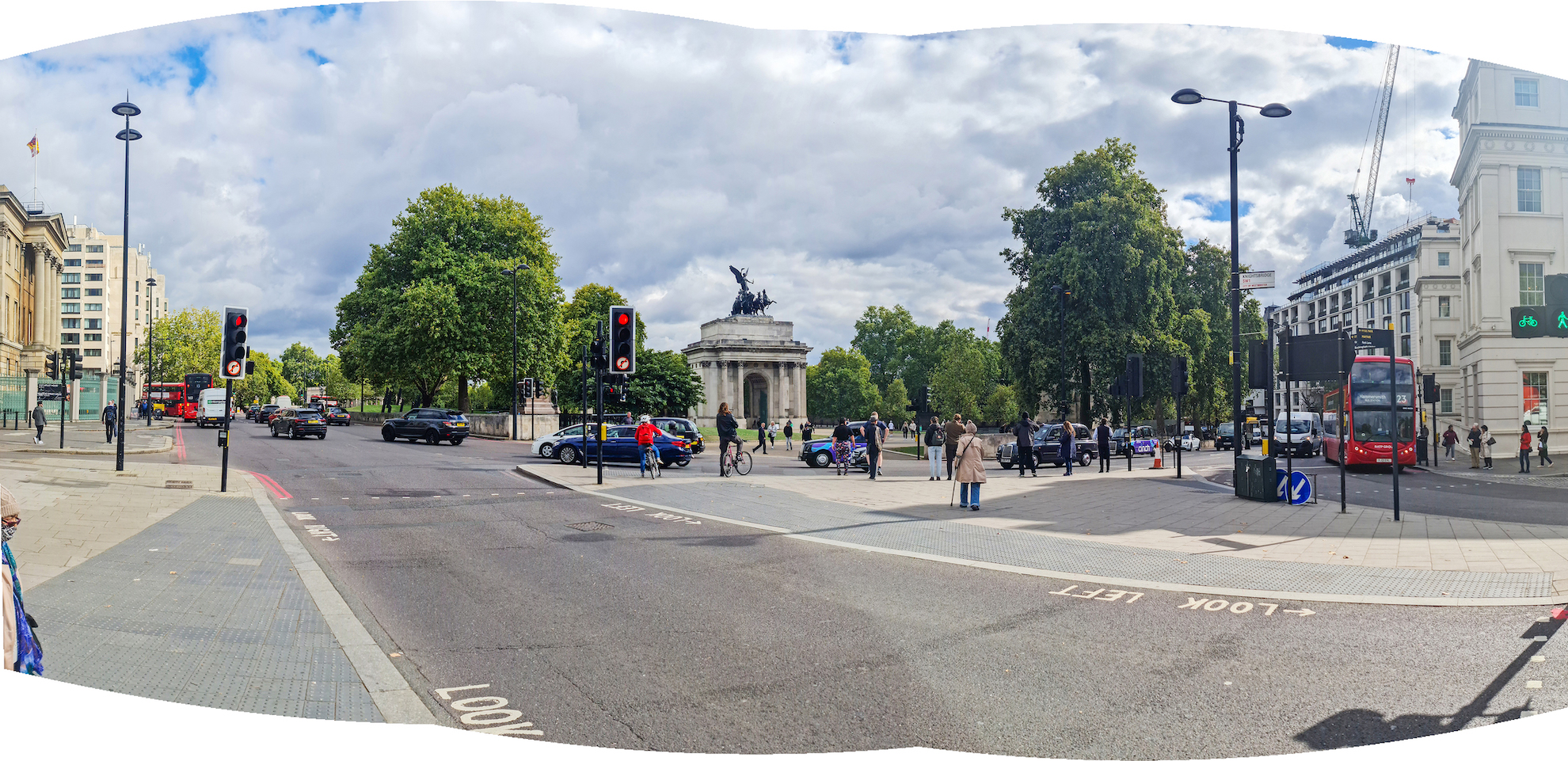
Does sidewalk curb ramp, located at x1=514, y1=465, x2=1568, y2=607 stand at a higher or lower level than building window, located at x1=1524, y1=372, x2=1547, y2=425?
lower

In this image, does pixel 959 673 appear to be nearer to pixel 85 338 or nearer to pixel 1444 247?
pixel 1444 247

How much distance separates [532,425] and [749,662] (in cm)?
4558

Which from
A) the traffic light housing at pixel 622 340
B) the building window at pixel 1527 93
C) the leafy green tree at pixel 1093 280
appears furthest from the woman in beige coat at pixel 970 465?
the leafy green tree at pixel 1093 280

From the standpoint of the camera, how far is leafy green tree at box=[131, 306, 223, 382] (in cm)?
8769

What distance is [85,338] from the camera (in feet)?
352

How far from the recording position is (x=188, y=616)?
603 cm

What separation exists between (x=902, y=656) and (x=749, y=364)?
3354 inches

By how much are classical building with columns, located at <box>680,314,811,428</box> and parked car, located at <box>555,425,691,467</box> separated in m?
58.2

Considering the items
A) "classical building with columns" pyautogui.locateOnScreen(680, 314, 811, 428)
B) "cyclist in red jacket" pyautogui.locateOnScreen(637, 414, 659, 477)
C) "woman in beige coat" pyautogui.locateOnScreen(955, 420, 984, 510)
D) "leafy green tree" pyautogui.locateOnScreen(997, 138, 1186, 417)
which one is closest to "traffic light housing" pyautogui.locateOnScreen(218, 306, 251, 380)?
"cyclist in red jacket" pyautogui.locateOnScreen(637, 414, 659, 477)

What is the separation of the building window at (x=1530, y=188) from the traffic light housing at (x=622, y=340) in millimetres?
13730

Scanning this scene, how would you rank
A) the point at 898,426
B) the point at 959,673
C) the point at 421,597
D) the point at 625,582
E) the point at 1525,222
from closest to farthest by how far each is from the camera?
the point at 959,673, the point at 421,597, the point at 625,582, the point at 1525,222, the point at 898,426

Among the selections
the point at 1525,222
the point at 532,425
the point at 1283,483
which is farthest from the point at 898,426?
the point at 1525,222

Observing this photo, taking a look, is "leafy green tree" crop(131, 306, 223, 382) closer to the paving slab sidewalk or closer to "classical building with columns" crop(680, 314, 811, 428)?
"classical building with columns" crop(680, 314, 811, 428)

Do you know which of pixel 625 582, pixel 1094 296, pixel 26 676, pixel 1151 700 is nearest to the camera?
pixel 26 676
